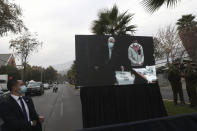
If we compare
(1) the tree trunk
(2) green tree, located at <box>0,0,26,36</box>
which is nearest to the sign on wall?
(2) green tree, located at <box>0,0,26,36</box>

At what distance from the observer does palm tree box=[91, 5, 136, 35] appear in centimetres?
982

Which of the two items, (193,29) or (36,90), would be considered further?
(193,29)

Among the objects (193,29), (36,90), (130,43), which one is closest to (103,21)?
(130,43)

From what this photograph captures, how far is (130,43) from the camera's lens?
6.26 m

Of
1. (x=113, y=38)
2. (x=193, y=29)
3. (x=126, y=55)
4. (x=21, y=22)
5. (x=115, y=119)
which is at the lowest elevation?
(x=115, y=119)

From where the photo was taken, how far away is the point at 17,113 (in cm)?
311

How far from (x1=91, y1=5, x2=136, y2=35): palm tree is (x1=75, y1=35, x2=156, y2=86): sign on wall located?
3.56m

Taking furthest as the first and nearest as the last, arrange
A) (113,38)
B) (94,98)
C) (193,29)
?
(193,29), (113,38), (94,98)

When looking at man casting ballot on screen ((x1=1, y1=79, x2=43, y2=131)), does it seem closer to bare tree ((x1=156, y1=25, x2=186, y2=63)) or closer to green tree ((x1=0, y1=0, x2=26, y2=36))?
green tree ((x1=0, y1=0, x2=26, y2=36))

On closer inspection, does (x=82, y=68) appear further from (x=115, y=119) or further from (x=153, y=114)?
(x=153, y=114)

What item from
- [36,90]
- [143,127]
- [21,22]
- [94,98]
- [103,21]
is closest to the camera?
[143,127]

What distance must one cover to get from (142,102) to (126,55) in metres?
1.37

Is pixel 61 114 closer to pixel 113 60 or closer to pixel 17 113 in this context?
pixel 113 60

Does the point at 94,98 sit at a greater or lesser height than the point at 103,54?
lesser
